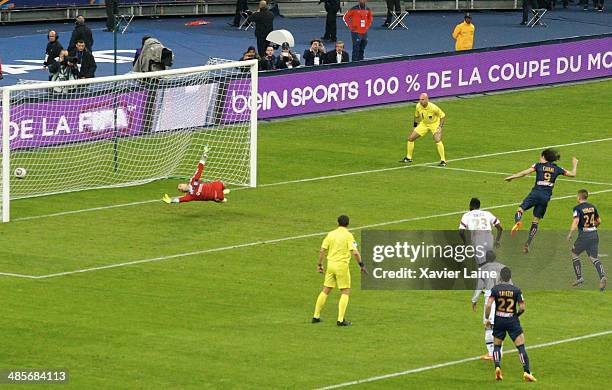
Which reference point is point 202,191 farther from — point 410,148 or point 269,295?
point 410,148

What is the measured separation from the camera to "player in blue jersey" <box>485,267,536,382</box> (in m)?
25.0

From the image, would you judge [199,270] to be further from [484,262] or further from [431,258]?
[484,262]

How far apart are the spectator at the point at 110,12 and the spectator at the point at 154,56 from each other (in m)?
17.6

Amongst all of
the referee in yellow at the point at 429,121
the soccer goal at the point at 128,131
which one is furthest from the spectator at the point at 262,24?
the referee in yellow at the point at 429,121

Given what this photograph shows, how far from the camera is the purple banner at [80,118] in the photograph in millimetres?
42281

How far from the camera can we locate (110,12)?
6450 centimetres

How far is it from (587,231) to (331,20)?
32920 millimetres

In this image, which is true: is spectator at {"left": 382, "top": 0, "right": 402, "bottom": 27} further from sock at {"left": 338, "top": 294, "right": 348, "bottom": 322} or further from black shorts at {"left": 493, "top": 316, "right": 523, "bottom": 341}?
black shorts at {"left": 493, "top": 316, "right": 523, "bottom": 341}

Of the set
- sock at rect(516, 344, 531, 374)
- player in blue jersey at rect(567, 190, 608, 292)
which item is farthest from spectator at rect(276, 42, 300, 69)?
sock at rect(516, 344, 531, 374)

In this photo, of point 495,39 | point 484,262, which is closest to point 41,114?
point 484,262

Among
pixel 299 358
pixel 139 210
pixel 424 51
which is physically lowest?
pixel 299 358

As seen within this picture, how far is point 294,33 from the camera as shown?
65.9 meters

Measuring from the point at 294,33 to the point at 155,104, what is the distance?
2351 centimetres

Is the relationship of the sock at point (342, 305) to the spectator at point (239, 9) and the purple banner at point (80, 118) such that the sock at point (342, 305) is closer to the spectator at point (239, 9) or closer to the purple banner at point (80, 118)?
the purple banner at point (80, 118)
